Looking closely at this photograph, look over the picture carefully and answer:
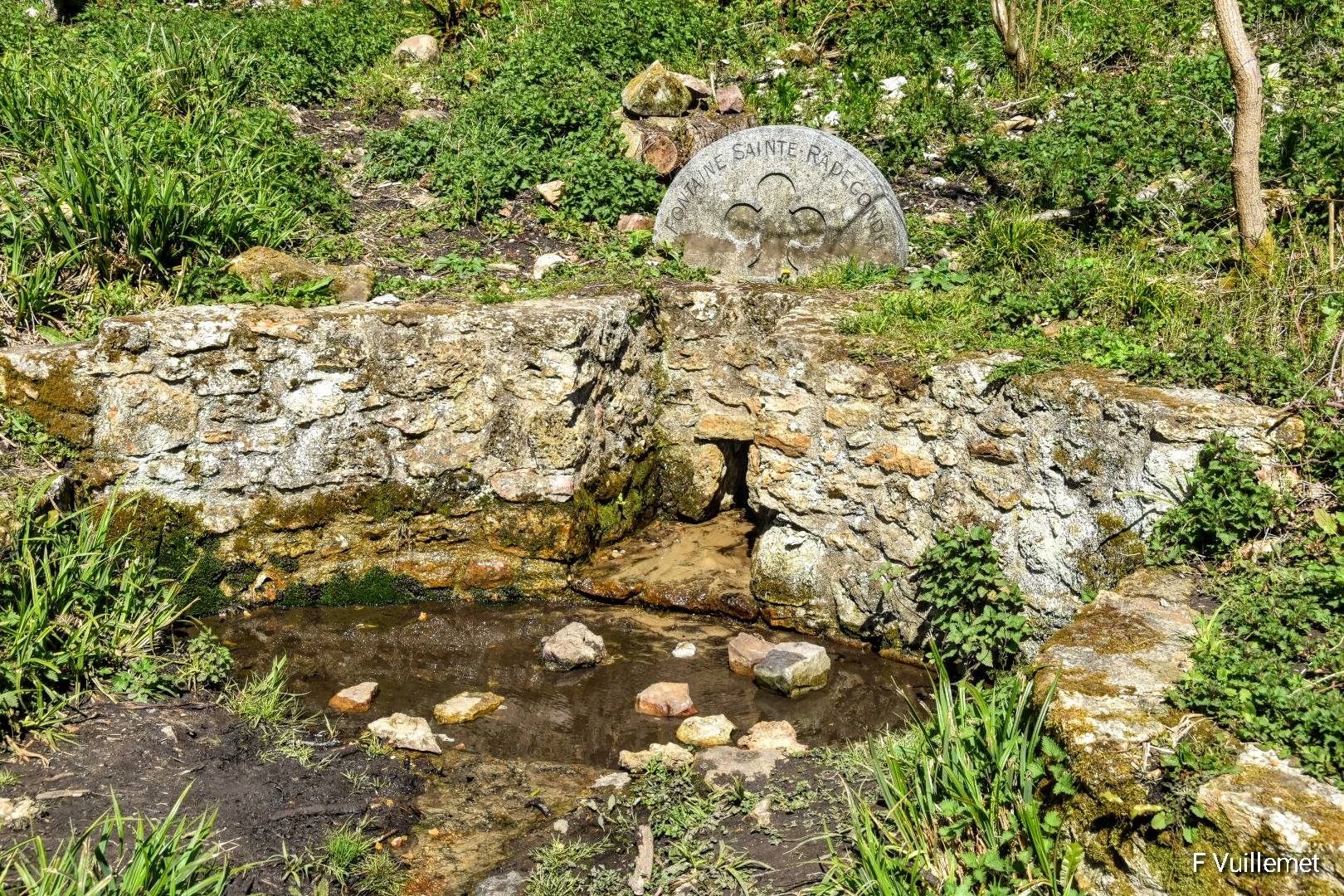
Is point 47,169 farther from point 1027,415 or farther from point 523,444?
point 1027,415

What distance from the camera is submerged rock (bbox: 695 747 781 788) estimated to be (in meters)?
4.06

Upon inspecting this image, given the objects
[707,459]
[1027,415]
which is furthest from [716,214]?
[1027,415]

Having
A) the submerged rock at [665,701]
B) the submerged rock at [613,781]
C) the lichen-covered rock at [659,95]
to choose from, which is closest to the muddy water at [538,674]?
the submerged rock at [665,701]

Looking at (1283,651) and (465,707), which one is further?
(465,707)

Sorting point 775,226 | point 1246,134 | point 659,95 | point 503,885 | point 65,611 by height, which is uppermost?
point 659,95

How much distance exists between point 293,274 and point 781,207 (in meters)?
2.85

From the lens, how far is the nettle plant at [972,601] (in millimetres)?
4461

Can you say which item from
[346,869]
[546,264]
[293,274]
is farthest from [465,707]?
[546,264]

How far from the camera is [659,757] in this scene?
4.20 metres

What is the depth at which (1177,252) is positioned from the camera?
571 centimetres

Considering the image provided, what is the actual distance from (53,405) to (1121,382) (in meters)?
4.92

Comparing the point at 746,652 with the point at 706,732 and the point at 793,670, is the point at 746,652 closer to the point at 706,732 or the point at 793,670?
the point at 793,670

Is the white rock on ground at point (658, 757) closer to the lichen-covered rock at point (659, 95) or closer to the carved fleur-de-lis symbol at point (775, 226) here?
the carved fleur-de-lis symbol at point (775, 226)

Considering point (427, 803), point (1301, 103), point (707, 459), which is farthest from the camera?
point (1301, 103)
